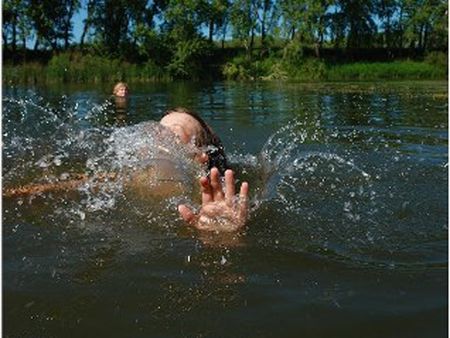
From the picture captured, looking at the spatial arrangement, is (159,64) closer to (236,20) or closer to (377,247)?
(236,20)

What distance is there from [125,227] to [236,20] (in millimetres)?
55567

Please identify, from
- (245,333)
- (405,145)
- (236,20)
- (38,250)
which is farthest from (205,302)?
(236,20)

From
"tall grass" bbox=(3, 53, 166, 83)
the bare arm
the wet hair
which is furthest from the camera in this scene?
"tall grass" bbox=(3, 53, 166, 83)

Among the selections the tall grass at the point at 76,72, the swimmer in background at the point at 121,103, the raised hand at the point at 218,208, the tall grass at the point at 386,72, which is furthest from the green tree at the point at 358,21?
the raised hand at the point at 218,208

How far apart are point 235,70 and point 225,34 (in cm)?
1366

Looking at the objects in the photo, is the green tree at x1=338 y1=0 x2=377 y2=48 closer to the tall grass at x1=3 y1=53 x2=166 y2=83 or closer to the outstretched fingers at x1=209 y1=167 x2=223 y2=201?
the tall grass at x1=3 y1=53 x2=166 y2=83

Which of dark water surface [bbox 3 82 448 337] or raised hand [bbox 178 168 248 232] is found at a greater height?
raised hand [bbox 178 168 248 232]

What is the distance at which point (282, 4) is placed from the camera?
2311 inches

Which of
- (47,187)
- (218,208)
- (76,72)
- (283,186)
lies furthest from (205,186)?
(76,72)

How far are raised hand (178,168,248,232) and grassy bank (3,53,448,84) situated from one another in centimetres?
3219

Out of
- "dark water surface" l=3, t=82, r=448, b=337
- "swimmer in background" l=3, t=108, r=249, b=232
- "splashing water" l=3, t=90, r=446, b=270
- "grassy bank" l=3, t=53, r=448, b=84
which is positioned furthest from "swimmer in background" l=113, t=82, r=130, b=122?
"grassy bank" l=3, t=53, r=448, b=84

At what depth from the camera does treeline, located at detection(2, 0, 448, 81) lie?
49.9 metres

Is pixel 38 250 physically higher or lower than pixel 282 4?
lower

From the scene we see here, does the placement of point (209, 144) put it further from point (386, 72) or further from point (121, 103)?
point (386, 72)
